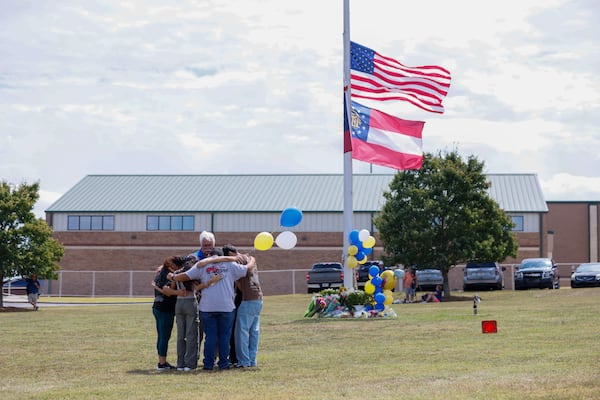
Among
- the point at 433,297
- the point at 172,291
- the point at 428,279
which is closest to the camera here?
the point at 172,291

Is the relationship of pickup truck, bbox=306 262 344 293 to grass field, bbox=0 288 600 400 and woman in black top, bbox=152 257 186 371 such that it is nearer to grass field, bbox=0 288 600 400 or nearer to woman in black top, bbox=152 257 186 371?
grass field, bbox=0 288 600 400

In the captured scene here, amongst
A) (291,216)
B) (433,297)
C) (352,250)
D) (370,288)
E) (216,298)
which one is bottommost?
(433,297)

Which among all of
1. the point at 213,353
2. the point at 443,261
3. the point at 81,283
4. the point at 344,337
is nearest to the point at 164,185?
the point at 81,283

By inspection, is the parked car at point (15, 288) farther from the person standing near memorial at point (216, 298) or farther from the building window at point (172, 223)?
the person standing near memorial at point (216, 298)

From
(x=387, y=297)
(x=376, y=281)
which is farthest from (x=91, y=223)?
(x=376, y=281)

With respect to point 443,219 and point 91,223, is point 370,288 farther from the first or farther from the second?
point 91,223

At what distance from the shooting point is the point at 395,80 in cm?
2597

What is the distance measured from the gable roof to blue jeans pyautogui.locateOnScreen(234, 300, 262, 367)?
53.5 metres

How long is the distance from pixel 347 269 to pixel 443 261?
20.4 metres

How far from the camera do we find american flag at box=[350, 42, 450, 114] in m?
25.9

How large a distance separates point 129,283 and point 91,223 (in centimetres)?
1034

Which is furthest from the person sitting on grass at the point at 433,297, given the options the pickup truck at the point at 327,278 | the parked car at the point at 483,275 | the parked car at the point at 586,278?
the pickup truck at the point at 327,278

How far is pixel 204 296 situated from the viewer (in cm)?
1392

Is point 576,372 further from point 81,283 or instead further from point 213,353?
point 81,283
